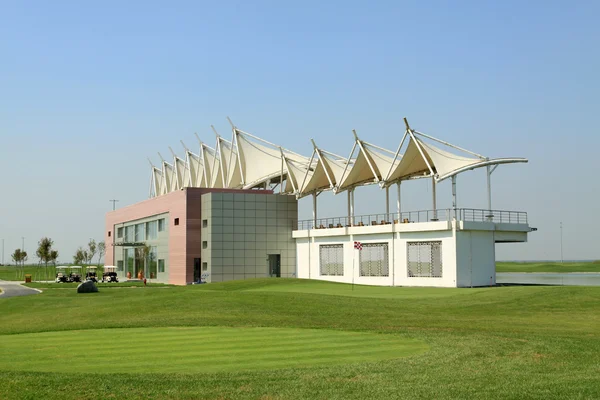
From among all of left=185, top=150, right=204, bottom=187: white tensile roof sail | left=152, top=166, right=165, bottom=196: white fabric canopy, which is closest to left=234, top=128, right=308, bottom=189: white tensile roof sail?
left=185, top=150, right=204, bottom=187: white tensile roof sail

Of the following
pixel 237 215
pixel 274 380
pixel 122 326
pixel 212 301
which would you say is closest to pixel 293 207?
pixel 237 215

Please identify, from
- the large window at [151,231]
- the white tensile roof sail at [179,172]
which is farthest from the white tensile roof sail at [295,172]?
the white tensile roof sail at [179,172]

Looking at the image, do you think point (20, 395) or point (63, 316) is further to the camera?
point (63, 316)

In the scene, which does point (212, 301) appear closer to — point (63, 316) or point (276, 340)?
point (63, 316)

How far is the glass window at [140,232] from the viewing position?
94.6 metres

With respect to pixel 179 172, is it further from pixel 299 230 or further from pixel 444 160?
pixel 444 160

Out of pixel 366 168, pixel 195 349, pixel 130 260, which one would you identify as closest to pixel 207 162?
pixel 130 260

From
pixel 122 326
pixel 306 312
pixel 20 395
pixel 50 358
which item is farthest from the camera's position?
pixel 306 312

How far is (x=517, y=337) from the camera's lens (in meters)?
21.1

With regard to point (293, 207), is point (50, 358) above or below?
below

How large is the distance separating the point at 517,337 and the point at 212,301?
18161 millimetres

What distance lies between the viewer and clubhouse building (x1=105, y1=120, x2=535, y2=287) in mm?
53594

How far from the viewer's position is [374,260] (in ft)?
198

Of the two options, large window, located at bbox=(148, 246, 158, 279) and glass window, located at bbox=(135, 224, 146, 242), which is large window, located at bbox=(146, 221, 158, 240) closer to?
large window, located at bbox=(148, 246, 158, 279)
